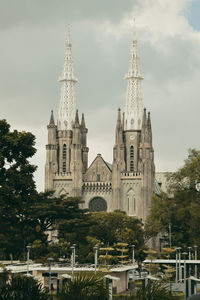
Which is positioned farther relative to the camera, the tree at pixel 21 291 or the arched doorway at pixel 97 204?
the arched doorway at pixel 97 204

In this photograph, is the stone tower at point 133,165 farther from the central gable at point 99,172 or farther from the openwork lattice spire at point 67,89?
the openwork lattice spire at point 67,89

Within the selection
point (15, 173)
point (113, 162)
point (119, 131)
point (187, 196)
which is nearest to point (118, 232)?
point (187, 196)

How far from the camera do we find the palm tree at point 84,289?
679 inches

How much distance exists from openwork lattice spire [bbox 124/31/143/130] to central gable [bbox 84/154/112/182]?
8.24 metres

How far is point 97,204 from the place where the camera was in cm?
13188

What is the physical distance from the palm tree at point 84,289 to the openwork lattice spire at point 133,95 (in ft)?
378

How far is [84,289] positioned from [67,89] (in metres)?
124

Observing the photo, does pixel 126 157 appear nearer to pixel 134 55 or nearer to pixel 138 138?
pixel 138 138

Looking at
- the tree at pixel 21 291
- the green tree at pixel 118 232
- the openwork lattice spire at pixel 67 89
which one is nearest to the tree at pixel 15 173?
the green tree at pixel 118 232

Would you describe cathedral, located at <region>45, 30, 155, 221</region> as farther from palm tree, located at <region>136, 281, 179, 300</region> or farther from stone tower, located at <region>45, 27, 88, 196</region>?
palm tree, located at <region>136, 281, 179, 300</region>

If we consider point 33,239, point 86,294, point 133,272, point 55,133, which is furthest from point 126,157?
point 86,294

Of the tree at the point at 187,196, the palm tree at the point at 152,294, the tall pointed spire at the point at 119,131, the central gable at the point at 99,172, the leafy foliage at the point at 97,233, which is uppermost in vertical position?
the tall pointed spire at the point at 119,131

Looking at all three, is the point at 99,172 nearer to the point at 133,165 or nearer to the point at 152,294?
the point at 133,165

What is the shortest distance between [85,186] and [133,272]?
54029 millimetres
